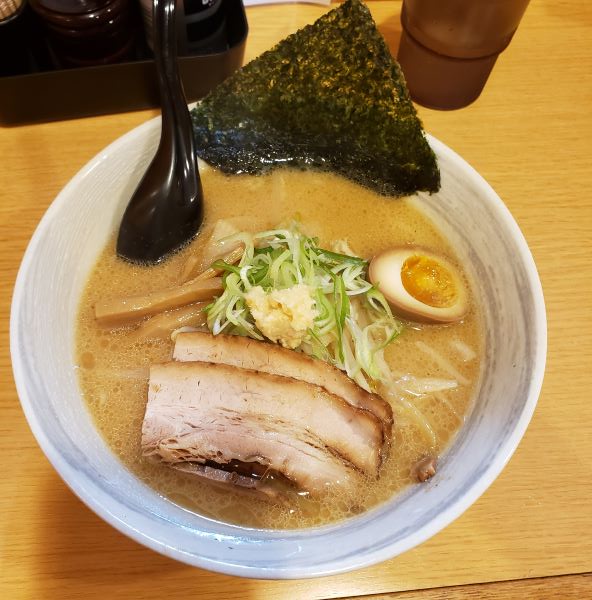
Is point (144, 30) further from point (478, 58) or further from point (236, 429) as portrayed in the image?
point (236, 429)

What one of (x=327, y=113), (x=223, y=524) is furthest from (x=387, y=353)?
(x=327, y=113)

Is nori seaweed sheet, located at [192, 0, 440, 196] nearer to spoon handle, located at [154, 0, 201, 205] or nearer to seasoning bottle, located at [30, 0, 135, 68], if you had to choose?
spoon handle, located at [154, 0, 201, 205]

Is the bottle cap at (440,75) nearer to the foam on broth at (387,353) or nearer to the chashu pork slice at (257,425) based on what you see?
the foam on broth at (387,353)

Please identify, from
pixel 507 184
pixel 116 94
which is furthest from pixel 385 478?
pixel 116 94

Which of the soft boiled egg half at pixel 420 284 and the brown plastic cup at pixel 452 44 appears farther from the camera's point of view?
the brown plastic cup at pixel 452 44

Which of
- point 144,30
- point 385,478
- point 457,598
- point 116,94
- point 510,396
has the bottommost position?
point 457,598

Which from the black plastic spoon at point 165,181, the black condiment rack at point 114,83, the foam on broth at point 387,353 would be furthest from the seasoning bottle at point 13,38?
the foam on broth at point 387,353

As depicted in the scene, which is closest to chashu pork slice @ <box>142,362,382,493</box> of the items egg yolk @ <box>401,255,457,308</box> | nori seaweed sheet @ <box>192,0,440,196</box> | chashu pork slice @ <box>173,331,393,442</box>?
chashu pork slice @ <box>173,331,393,442</box>
